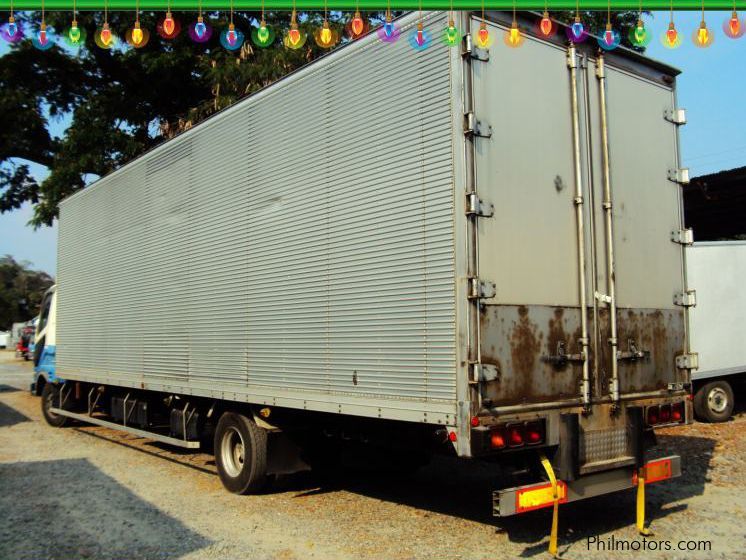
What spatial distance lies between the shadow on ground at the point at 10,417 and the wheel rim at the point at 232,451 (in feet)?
26.0

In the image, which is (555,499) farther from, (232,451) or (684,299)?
(232,451)

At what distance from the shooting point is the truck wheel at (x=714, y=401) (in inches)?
479

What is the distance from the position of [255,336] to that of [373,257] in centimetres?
197

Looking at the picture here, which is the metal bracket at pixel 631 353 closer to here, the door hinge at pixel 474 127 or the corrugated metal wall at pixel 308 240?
the corrugated metal wall at pixel 308 240

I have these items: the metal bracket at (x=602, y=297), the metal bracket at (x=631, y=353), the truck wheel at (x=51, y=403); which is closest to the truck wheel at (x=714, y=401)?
the metal bracket at (x=631, y=353)

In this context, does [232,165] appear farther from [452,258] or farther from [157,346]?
[452,258]

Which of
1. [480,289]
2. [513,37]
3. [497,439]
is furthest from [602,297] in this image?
[513,37]

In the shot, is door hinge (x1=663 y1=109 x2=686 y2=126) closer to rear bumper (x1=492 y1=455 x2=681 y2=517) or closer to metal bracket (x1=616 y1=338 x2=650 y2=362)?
metal bracket (x1=616 y1=338 x2=650 y2=362)

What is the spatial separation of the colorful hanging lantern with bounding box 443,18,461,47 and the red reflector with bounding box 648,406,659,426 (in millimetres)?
3543

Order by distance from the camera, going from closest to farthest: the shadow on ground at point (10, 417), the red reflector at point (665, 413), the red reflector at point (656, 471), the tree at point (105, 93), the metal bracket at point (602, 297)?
the metal bracket at point (602, 297) → the red reflector at point (656, 471) → the red reflector at point (665, 413) → the shadow on ground at point (10, 417) → the tree at point (105, 93)

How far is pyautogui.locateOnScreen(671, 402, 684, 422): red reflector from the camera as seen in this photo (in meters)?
6.37

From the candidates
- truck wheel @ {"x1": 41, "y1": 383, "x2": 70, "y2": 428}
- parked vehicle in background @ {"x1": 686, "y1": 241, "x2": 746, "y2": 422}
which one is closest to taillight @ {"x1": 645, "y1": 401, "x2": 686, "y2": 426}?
parked vehicle in background @ {"x1": 686, "y1": 241, "x2": 746, "y2": 422}

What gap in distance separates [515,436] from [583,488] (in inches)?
34.0

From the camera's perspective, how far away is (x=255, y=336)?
723 cm
